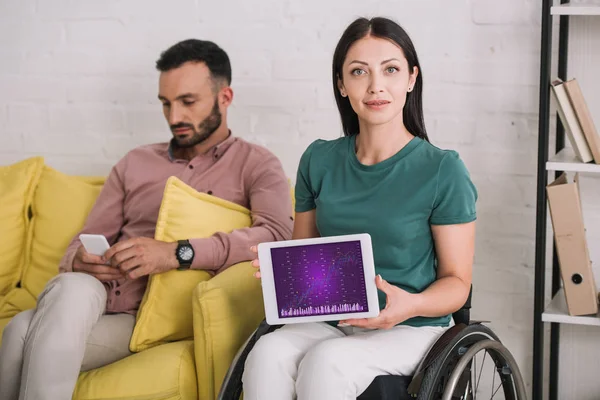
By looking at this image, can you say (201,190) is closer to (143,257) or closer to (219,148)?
(219,148)

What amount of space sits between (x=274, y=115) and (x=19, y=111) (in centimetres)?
96

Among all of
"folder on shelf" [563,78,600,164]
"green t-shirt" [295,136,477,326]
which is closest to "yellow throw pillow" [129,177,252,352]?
"green t-shirt" [295,136,477,326]

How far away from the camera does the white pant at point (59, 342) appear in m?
2.16

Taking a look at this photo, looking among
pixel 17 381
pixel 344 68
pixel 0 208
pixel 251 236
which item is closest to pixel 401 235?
pixel 344 68

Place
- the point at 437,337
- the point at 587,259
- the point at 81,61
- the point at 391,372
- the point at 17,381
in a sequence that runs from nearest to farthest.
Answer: the point at 391,372, the point at 437,337, the point at 17,381, the point at 587,259, the point at 81,61

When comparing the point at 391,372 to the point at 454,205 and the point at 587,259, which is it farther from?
the point at 587,259

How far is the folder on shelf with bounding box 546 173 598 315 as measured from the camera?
2.36 meters

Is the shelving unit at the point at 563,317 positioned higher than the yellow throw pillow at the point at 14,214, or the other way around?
the yellow throw pillow at the point at 14,214

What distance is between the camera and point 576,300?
245 cm

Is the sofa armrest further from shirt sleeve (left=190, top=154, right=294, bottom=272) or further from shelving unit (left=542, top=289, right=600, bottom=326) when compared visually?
shelving unit (left=542, top=289, right=600, bottom=326)

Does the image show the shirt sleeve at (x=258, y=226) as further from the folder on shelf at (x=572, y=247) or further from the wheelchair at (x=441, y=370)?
the folder on shelf at (x=572, y=247)

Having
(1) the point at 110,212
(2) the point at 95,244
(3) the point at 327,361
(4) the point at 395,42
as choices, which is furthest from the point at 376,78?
(1) the point at 110,212

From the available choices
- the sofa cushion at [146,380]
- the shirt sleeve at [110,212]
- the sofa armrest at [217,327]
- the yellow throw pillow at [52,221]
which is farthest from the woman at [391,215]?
the yellow throw pillow at [52,221]

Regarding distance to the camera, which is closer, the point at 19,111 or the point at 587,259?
the point at 587,259
